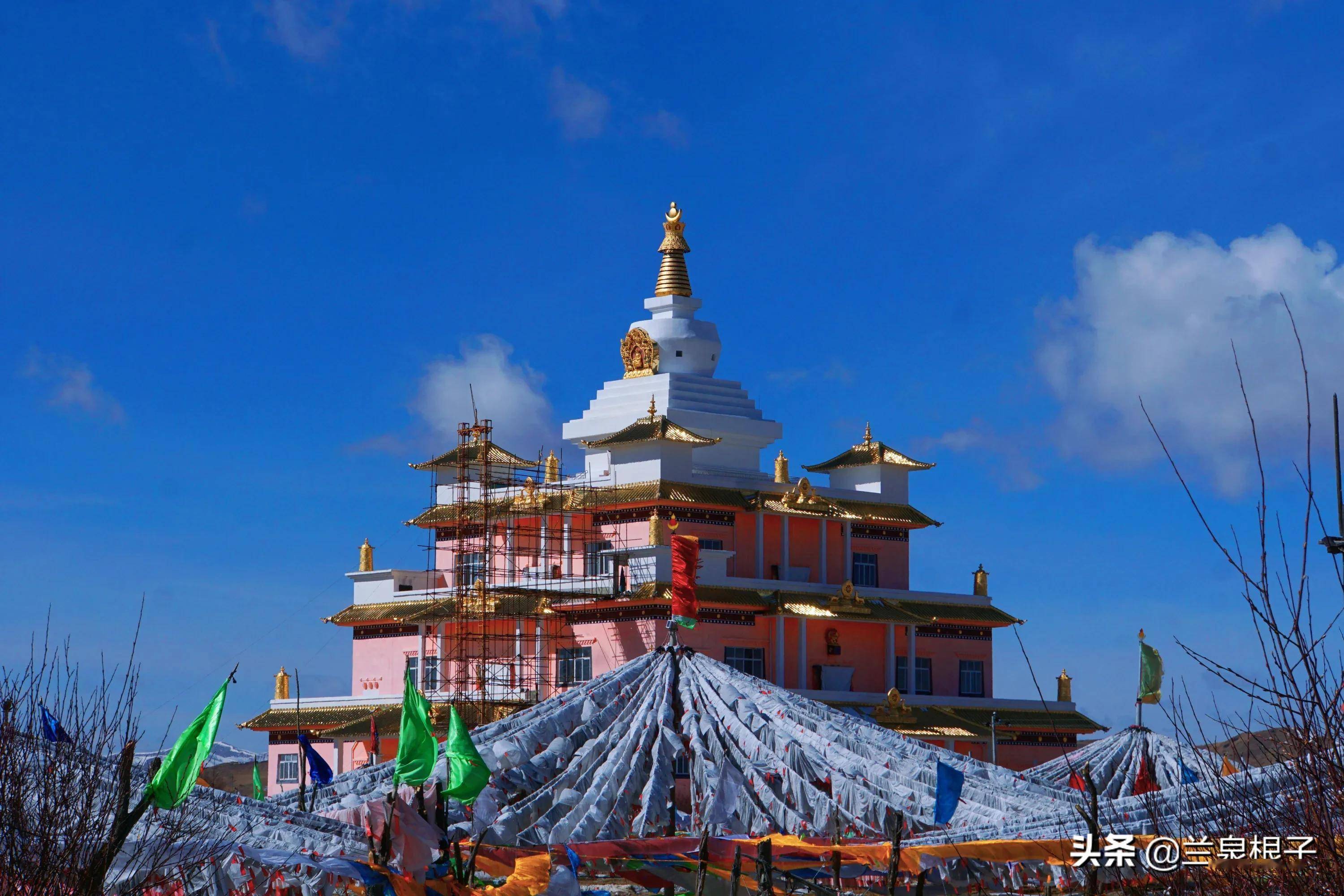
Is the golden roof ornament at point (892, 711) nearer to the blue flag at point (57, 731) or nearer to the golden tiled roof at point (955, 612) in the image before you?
the golden tiled roof at point (955, 612)

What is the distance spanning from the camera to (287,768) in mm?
50531

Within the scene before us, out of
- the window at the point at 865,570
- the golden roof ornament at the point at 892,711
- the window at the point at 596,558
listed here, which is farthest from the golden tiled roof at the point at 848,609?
the window at the point at 596,558

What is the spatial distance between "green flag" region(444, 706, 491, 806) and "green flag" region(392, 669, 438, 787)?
28 cm

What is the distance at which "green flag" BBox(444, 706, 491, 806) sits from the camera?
974 inches

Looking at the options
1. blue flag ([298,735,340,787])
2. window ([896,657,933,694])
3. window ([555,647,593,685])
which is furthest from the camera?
window ([896,657,933,694])

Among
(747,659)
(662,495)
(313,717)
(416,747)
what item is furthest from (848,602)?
(416,747)

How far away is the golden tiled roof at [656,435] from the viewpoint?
160 ft

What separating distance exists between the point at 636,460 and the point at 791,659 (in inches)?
280

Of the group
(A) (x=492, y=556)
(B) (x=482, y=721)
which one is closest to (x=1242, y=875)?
(B) (x=482, y=721)

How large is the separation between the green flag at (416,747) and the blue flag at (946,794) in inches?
289

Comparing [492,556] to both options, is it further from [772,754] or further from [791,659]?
[772,754]

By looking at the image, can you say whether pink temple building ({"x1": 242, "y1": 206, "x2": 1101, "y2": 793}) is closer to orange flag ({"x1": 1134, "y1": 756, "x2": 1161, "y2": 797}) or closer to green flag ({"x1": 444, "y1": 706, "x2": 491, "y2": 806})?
orange flag ({"x1": 1134, "y1": 756, "x2": 1161, "y2": 797})

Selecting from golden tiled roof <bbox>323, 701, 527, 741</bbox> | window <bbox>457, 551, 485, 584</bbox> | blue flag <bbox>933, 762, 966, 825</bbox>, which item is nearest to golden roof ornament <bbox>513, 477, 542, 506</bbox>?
window <bbox>457, 551, 485, 584</bbox>

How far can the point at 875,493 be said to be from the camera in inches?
2079
